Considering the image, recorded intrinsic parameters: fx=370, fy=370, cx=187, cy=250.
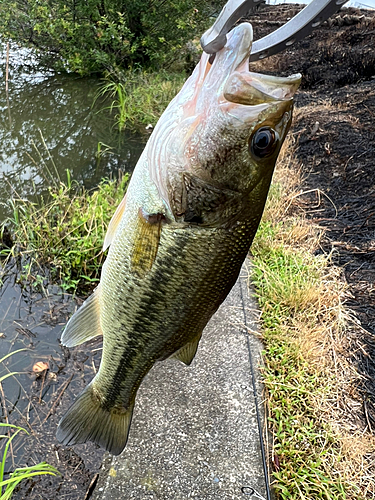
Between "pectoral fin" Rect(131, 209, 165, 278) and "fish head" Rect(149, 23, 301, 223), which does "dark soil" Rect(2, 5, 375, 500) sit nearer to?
"pectoral fin" Rect(131, 209, 165, 278)

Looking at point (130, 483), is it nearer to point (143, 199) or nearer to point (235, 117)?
point (143, 199)

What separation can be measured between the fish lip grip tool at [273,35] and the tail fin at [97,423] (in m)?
1.40

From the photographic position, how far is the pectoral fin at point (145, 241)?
1.28 m

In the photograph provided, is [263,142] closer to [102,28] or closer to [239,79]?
[239,79]

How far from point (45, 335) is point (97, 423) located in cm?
180

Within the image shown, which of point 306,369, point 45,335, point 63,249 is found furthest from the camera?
point 63,249

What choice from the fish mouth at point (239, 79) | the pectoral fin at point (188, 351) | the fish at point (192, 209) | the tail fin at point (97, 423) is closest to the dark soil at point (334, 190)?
the tail fin at point (97, 423)

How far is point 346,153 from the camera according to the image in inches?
209

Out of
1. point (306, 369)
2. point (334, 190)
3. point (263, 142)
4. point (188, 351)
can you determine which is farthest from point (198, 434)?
point (334, 190)

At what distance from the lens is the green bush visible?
7.69 m

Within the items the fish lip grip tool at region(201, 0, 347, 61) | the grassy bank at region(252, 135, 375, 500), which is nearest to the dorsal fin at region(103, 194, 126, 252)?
the fish lip grip tool at region(201, 0, 347, 61)

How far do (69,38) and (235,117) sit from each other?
8967 millimetres

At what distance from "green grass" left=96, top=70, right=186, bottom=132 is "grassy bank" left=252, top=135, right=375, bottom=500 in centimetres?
433

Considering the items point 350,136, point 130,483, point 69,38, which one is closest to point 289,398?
point 130,483
